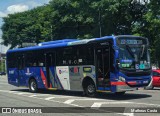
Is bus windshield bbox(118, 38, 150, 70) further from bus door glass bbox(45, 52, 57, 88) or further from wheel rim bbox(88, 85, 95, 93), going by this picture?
bus door glass bbox(45, 52, 57, 88)

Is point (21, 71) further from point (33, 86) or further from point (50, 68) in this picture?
point (50, 68)

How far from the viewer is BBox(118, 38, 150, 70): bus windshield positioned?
706 inches

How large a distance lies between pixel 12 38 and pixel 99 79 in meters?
54.6

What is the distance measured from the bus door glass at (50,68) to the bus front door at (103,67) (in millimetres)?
4347

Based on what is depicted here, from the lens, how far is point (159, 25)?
111 ft

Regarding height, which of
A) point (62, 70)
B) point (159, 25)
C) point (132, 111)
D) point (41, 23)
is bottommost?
point (132, 111)

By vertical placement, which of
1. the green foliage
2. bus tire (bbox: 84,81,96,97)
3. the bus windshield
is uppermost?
the green foliage

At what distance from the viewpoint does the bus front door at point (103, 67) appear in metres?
18.2

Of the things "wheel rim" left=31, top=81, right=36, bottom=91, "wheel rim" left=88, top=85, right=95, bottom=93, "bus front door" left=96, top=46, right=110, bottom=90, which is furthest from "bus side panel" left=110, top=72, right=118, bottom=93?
"wheel rim" left=31, top=81, right=36, bottom=91

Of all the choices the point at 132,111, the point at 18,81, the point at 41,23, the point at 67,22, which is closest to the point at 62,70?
the point at 18,81

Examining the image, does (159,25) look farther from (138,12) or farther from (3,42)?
(3,42)

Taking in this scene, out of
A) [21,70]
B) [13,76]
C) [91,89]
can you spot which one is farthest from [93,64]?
[13,76]

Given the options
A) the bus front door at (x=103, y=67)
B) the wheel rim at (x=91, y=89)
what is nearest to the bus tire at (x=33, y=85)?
the wheel rim at (x=91, y=89)

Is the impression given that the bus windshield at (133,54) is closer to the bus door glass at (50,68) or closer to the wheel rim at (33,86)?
the bus door glass at (50,68)
